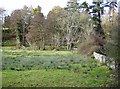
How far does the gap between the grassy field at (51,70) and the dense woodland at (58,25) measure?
7.0 inches

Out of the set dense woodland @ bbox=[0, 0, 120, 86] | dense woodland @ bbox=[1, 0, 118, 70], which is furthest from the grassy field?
dense woodland @ bbox=[1, 0, 118, 70]

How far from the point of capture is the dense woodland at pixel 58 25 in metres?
4.95

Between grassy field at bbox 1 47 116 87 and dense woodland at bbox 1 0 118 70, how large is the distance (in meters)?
0.18

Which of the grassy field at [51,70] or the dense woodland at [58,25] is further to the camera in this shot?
the dense woodland at [58,25]

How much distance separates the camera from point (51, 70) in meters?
4.88

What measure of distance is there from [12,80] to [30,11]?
130 centimetres

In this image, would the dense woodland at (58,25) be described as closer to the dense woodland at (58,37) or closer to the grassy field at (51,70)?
the dense woodland at (58,37)

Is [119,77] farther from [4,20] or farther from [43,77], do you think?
[4,20]

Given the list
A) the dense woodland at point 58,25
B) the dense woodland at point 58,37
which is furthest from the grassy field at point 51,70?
the dense woodland at point 58,25

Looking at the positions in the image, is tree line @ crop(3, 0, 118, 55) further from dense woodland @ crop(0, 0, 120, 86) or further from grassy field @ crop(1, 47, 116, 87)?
grassy field @ crop(1, 47, 116, 87)

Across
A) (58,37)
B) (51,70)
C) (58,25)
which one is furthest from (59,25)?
(51,70)

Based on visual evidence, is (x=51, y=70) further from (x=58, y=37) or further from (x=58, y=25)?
(x=58, y=25)

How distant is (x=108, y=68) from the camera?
462 centimetres

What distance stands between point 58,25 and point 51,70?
86 centimetres
